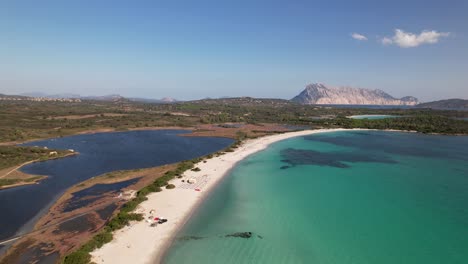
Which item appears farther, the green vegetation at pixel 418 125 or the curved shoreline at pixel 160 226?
the green vegetation at pixel 418 125

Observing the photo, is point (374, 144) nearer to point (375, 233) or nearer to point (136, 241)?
point (375, 233)

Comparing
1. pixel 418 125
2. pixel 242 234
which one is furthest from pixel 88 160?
pixel 418 125

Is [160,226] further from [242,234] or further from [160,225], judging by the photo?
[242,234]

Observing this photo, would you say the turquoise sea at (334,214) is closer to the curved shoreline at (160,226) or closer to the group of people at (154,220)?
the curved shoreline at (160,226)

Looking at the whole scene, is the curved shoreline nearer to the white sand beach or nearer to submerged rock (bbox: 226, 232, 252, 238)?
the white sand beach

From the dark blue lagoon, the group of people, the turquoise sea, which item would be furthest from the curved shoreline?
the dark blue lagoon

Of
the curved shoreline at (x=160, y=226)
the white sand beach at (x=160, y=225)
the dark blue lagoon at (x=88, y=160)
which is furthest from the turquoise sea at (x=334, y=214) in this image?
the dark blue lagoon at (x=88, y=160)

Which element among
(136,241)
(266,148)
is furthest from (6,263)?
(266,148)

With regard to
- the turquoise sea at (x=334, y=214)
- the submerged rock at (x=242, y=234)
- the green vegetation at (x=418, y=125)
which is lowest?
the submerged rock at (x=242, y=234)
